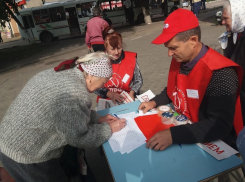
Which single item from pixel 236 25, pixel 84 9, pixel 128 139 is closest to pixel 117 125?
pixel 128 139

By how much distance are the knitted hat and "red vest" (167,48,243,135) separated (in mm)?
587

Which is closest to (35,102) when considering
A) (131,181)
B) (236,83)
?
(131,181)

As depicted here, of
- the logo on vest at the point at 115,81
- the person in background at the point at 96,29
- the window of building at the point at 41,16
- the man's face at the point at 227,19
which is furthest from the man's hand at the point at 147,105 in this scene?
the window of building at the point at 41,16

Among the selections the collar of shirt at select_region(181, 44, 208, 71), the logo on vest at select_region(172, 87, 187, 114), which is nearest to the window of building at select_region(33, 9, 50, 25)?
the logo on vest at select_region(172, 87, 187, 114)

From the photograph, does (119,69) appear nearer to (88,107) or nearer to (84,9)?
(88,107)

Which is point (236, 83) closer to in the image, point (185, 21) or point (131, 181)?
point (185, 21)

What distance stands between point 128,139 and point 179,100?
0.53 meters

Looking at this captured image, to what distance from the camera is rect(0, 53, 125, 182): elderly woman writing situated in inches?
47.3

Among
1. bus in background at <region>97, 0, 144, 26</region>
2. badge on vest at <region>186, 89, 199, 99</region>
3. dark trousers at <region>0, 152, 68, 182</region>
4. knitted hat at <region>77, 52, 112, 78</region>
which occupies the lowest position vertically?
dark trousers at <region>0, 152, 68, 182</region>

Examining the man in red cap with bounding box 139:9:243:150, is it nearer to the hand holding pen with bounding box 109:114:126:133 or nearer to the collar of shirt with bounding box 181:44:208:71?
the collar of shirt with bounding box 181:44:208:71

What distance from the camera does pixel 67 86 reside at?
1242 millimetres

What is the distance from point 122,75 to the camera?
248 cm

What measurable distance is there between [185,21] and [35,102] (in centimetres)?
111

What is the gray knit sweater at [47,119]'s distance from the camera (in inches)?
47.1
